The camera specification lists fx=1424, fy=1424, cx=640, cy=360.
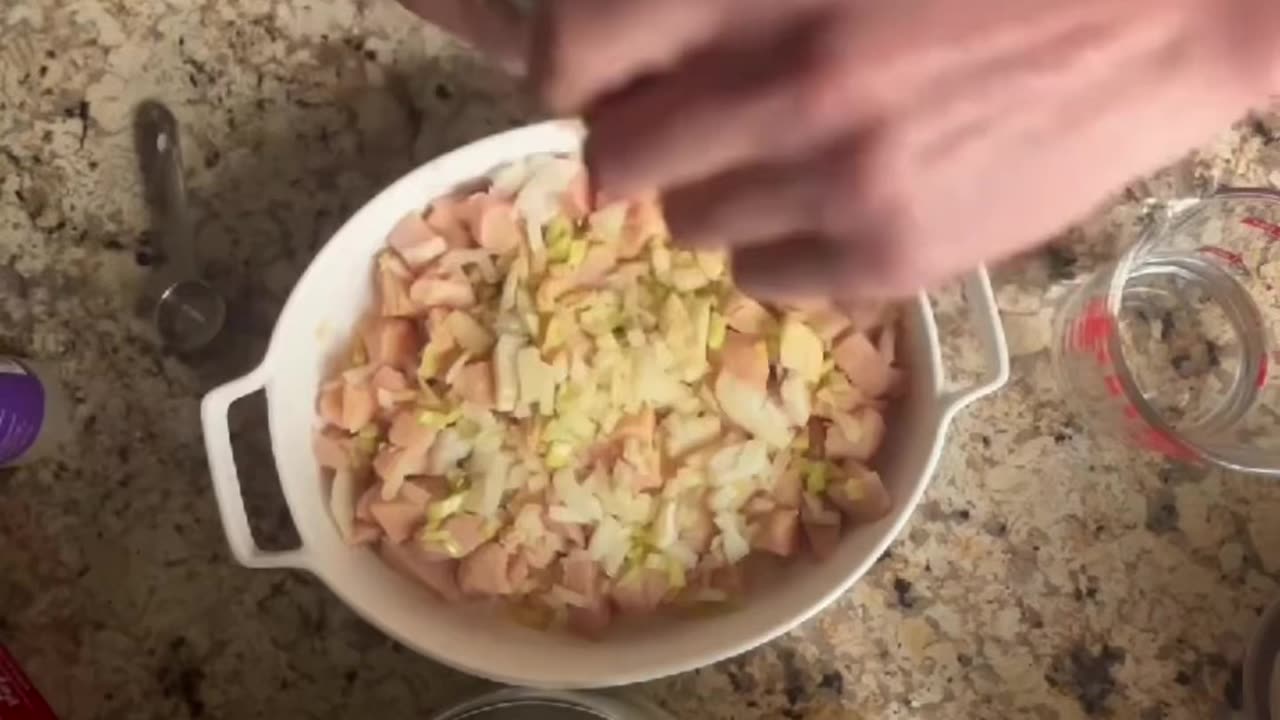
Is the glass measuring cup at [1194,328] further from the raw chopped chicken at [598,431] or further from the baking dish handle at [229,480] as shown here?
the baking dish handle at [229,480]

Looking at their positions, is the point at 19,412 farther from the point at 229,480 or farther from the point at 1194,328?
the point at 1194,328

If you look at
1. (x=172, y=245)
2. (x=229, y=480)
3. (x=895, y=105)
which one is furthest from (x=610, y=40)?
(x=172, y=245)

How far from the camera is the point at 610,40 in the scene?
30cm

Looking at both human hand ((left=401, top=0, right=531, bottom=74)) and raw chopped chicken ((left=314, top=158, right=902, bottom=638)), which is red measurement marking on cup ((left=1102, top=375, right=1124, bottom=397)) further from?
human hand ((left=401, top=0, right=531, bottom=74))

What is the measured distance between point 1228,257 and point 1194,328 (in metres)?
0.04

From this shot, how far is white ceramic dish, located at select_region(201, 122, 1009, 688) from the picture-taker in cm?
70

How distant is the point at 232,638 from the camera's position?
31.0 inches

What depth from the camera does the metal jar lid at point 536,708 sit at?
0.71m

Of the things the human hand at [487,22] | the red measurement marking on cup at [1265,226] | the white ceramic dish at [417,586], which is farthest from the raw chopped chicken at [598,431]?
the human hand at [487,22]

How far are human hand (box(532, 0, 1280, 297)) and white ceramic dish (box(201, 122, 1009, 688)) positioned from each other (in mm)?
404

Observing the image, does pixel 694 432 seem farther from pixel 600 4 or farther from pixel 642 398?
pixel 600 4

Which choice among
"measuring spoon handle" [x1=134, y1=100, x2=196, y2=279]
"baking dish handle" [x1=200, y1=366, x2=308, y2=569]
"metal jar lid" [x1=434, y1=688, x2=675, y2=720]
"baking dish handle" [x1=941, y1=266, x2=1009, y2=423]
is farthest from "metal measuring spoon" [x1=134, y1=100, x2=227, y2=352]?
"baking dish handle" [x1=941, y1=266, x2=1009, y2=423]

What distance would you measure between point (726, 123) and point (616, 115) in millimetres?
25

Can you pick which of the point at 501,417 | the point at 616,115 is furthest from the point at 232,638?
the point at 616,115
